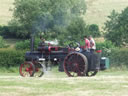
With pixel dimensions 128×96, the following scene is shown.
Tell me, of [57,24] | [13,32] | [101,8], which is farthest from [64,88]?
[101,8]

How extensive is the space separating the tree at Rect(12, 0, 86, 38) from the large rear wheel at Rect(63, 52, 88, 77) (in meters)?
46.1

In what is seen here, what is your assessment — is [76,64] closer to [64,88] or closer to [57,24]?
[64,88]

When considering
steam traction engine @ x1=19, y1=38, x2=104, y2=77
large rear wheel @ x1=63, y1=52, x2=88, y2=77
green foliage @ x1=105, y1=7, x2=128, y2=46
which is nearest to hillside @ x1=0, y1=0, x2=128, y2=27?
green foliage @ x1=105, y1=7, x2=128, y2=46

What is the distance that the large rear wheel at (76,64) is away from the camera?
55.2ft

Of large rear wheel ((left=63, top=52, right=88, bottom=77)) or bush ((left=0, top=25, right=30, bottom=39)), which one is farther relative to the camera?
bush ((left=0, top=25, right=30, bottom=39))

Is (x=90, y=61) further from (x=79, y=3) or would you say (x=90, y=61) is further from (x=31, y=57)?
(x=79, y=3)

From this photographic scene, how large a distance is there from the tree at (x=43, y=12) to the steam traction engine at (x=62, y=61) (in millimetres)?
44905

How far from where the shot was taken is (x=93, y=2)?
259 ft

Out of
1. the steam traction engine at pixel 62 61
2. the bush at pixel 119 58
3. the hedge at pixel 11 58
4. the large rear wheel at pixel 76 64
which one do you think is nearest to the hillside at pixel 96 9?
the hedge at pixel 11 58

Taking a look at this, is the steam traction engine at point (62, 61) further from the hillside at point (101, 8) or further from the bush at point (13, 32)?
the hillside at point (101, 8)

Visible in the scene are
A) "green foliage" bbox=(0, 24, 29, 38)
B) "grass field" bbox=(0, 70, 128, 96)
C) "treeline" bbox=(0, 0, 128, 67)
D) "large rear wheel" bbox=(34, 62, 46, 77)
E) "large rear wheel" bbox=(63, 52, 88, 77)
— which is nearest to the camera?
"grass field" bbox=(0, 70, 128, 96)

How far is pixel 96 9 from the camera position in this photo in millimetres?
75188

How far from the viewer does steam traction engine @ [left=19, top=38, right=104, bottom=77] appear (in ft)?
55.8

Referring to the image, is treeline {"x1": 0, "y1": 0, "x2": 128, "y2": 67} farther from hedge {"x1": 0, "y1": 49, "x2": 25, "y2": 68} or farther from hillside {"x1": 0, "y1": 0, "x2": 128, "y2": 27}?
hedge {"x1": 0, "y1": 49, "x2": 25, "y2": 68}
